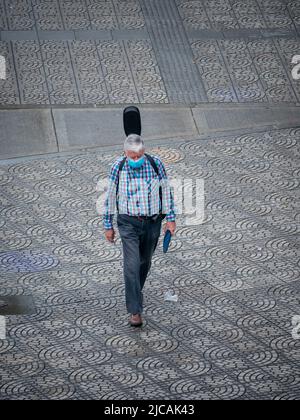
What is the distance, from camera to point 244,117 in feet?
36.9

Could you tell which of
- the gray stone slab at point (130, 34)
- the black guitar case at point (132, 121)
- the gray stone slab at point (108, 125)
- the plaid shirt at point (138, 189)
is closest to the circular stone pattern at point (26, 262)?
the plaid shirt at point (138, 189)

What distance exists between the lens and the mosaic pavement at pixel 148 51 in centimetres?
1164

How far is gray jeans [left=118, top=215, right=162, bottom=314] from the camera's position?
7.73 metres

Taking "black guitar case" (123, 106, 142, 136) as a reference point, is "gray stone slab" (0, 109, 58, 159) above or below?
above

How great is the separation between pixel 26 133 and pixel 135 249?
3.64 meters

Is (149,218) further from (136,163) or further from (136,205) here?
(136,163)

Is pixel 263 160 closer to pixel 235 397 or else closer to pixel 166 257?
pixel 166 257

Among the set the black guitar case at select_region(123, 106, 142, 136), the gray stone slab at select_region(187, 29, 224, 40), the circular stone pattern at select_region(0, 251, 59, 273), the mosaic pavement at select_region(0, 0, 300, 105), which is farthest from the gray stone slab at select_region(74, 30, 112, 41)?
the black guitar case at select_region(123, 106, 142, 136)

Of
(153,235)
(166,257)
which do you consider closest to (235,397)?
(153,235)

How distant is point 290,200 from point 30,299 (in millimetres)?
2978

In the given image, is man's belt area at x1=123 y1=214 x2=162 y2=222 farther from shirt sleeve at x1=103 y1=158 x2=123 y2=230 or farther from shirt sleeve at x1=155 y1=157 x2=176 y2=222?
shirt sleeve at x1=103 y1=158 x2=123 y2=230

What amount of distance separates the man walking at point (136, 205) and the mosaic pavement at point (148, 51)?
383cm

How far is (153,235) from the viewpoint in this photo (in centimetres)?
782

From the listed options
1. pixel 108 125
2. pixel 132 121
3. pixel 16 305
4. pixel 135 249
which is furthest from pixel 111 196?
pixel 108 125
